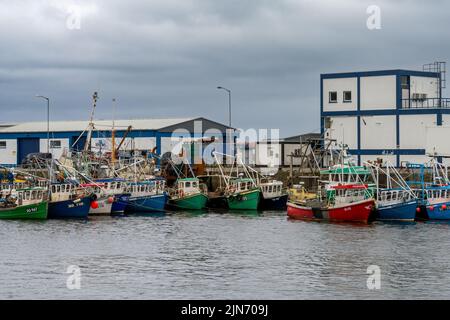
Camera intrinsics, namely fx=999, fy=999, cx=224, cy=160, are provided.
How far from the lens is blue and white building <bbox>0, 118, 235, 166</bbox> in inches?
4358

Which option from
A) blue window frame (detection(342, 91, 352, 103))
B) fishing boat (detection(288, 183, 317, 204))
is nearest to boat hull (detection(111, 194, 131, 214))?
fishing boat (detection(288, 183, 317, 204))

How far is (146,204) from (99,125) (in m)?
30.1

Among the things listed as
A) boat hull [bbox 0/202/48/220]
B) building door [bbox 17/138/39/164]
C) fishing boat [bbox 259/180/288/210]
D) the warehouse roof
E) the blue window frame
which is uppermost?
the blue window frame

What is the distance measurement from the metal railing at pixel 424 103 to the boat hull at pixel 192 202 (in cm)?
2128

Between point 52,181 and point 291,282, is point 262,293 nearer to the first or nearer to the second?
point 291,282

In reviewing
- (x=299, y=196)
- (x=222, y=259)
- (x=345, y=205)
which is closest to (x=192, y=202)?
(x=299, y=196)

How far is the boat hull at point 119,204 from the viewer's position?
82419 mm

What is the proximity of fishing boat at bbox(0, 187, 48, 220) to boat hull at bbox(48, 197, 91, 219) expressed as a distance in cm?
117

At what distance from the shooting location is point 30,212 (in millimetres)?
72875

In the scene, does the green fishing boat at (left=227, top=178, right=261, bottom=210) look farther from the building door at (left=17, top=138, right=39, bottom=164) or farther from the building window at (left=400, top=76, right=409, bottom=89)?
the building door at (left=17, top=138, right=39, bottom=164)

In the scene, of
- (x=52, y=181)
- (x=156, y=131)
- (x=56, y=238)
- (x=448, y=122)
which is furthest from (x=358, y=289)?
(x=156, y=131)

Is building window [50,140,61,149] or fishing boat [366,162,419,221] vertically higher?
building window [50,140,61,149]

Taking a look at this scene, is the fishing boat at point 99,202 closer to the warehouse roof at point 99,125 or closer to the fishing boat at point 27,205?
the fishing boat at point 27,205

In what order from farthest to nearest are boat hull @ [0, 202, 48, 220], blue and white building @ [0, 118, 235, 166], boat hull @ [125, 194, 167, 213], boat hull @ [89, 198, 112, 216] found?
blue and white building @ [0, 118, 235, 166], boat hull @ [125, 194, 167, 213], boat hull @ [89, 198, 112, 216], boat hull @ [0, 202, 48, 220]
